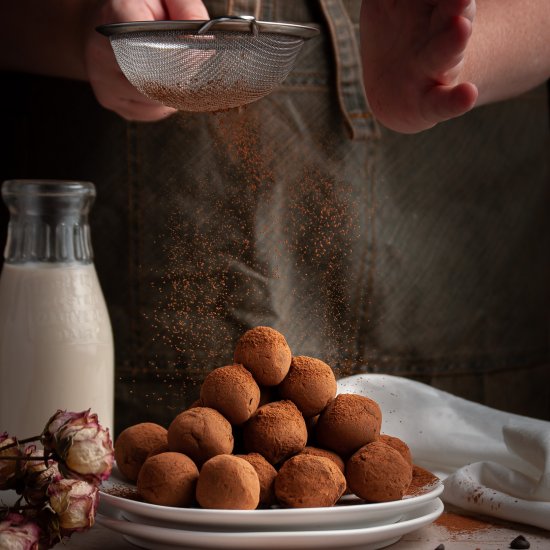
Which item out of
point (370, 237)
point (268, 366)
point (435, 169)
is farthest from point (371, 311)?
point (268, 366)

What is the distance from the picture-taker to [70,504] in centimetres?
73

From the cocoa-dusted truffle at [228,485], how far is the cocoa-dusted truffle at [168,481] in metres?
0.02

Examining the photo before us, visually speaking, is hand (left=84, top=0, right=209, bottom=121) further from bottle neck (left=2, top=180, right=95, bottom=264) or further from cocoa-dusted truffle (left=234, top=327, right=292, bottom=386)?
cocoa-dusted truffle (left=234, top=327, right=292, bottom=386)

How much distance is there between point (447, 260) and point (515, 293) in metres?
0.17

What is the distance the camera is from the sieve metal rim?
3.02ft

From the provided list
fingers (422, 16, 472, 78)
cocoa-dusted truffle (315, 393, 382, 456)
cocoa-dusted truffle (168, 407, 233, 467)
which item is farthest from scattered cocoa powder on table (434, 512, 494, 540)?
fingers (422, 16, 472, 78)

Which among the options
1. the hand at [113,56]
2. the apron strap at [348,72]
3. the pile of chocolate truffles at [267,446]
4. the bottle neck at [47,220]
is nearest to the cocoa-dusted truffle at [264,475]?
the pile of chocolate truffles at [267,446]

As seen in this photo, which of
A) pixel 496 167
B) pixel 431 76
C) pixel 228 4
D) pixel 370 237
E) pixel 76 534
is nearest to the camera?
pixel 76 534

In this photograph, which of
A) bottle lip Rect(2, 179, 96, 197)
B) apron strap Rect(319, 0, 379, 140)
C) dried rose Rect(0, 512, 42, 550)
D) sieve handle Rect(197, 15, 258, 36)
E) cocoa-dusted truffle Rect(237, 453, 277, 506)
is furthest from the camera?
apron strap Rect(319, 0, 379, 140)

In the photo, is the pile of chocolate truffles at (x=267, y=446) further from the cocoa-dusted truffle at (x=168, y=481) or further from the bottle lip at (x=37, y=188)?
the bottle lip at (x=37, y=188)

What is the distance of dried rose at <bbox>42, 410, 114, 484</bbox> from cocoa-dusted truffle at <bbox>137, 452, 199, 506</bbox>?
62mm

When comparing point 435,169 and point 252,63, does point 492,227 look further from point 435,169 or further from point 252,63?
point 252,63

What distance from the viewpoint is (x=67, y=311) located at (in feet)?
3.51

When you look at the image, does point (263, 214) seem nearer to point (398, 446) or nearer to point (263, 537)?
point (398, 446)
